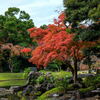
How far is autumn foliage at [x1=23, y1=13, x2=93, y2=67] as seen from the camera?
15.4 m

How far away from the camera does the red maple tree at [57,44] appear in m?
15.4

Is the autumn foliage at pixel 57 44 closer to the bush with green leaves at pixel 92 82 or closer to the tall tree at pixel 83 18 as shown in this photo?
the tall tree at pixel 83 18

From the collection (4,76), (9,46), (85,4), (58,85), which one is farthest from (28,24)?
(85,4)

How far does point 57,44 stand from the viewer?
50.6ft

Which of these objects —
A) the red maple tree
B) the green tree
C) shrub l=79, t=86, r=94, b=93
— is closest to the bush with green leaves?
shrub l=79, t=86, r=94, b=93

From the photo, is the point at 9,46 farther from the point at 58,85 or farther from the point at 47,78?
the point at 58,85

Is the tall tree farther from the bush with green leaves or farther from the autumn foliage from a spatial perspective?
the bush with green leaves

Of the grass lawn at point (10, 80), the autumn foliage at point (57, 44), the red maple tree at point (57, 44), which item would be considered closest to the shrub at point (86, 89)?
the red maple tree at point (57, 44)

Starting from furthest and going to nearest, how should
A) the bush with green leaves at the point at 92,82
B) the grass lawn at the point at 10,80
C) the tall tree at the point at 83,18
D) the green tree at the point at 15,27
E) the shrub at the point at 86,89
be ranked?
the green tree at the point at 15,27
the grass lawn at the point at 10,80
the bush with green leaves at the point at 92,82
the shrub at the point at 86,89
the tall tree at the point at 83,18

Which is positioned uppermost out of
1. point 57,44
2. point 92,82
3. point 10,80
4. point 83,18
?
point 83,18

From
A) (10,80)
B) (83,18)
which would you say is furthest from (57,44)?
(10,80)

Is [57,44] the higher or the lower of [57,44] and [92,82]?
the higher

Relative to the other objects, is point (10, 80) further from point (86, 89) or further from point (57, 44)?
point (86, 89)

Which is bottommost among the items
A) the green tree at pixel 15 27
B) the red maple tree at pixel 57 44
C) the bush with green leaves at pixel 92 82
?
the bush with green leaves at pixel 92 82
